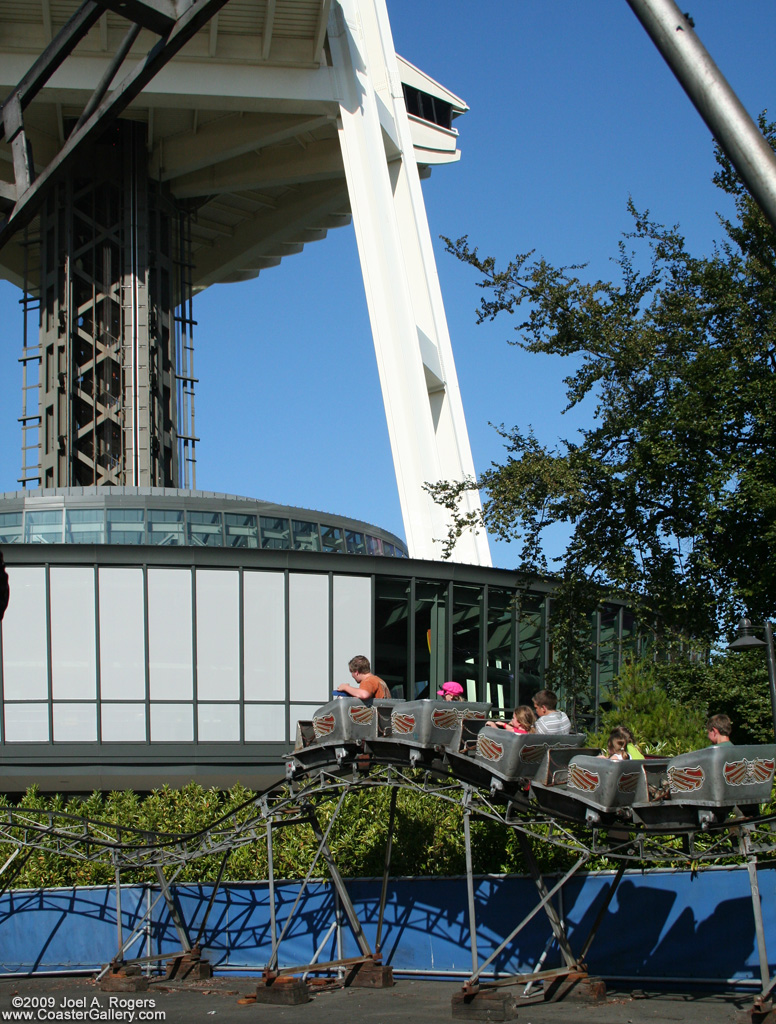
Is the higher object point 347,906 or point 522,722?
point 522,722

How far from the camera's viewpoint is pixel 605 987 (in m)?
12.1

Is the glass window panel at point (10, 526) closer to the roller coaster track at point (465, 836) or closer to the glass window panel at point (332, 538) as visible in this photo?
the glass window panel at point (332, 538)

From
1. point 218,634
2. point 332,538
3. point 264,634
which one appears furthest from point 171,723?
point 332,538

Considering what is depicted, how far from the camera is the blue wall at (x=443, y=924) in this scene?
38.7ft

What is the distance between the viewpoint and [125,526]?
111ft

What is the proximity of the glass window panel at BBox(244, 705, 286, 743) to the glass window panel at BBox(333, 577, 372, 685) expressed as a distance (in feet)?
5.71

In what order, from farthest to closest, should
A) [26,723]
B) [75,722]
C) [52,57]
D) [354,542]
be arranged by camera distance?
[354,542] < [75,722] < [26,723] < [52,57]

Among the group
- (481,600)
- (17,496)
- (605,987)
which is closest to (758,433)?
(605,987)

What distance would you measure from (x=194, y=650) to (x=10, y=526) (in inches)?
333

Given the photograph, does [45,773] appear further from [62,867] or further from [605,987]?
[605,987]

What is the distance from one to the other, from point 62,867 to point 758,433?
14.3m

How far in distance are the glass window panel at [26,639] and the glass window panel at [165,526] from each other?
5351mm

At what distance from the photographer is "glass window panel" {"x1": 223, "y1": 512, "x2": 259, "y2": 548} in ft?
113

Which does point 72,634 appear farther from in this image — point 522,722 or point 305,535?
point 522,722
